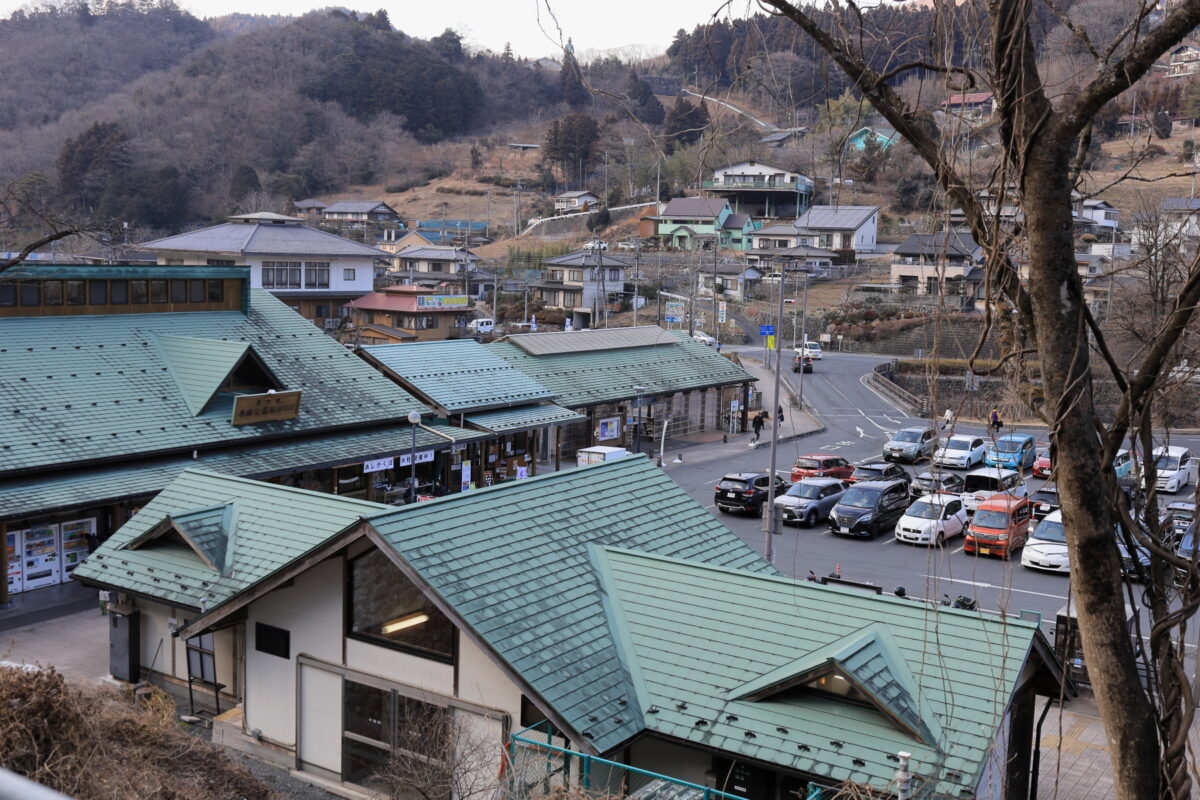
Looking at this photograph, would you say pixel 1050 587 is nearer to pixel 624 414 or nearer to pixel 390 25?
pixel 624 414

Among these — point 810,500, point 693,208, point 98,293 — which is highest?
point 693,208

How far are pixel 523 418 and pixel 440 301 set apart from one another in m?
23.2

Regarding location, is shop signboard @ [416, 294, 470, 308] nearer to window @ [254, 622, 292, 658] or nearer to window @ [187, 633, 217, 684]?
window @ [187, 633, 217, 684]

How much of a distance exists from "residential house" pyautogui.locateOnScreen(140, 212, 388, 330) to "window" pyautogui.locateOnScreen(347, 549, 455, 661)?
1619 inches

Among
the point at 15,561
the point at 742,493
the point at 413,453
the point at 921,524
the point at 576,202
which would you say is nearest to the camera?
the point at 15,561

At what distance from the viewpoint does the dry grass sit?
8.00m

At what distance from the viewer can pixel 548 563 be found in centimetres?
1136

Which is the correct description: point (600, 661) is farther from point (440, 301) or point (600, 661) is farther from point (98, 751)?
point (440, 301)

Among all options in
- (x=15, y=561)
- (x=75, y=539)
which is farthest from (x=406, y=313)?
(x=15, y=561)

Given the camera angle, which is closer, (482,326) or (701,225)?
(482,326)

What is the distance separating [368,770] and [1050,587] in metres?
16.5

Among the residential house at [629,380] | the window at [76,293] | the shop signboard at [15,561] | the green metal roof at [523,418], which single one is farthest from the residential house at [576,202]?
the shop signboard at [15,561]

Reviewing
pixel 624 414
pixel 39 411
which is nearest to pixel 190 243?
pixel 624 414

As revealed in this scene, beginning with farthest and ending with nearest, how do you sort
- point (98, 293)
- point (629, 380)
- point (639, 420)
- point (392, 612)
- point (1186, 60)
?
point (639, 420), point (629, 380), point (98, 293), point (392, 612), point (1186, 60)
